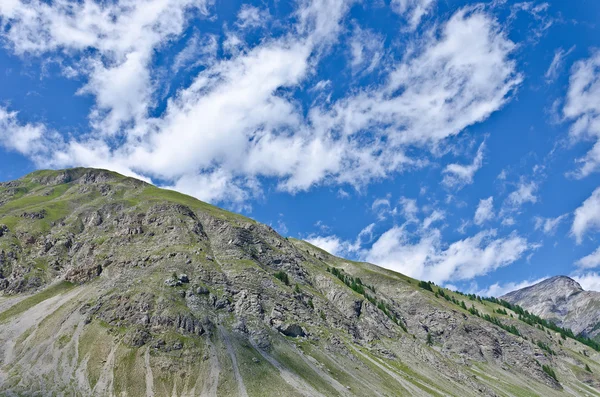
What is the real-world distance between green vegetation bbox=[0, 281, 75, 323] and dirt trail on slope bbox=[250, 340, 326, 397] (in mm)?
104470

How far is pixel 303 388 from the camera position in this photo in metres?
124

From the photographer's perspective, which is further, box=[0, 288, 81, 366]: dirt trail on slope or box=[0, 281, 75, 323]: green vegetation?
box=[0, 281, 75, 323]: green vegetation

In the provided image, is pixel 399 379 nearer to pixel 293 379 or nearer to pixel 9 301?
pixel 293 379

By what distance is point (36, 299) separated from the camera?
575ft

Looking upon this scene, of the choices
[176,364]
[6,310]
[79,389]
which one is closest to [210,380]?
[176,364]

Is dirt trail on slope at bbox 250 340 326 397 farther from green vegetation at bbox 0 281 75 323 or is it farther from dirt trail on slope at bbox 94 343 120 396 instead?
green vegetation at bbox 0 281 75 323

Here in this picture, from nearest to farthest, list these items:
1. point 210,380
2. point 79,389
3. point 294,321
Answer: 1. point 79,389
2. point 210,380
3. point 294,321

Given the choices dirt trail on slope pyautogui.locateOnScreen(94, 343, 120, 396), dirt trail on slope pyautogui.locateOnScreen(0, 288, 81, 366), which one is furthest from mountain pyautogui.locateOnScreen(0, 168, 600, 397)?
dirt trail on slope pyautogui.locateOnScreen(0, 288, 81, 366)

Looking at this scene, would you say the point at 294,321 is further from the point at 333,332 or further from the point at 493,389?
the point at 493,389

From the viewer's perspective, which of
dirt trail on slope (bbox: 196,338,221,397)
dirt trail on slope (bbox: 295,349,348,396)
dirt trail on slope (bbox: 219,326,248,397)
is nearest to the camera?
dirt trail on slope (bbox: 196,338,221,397)

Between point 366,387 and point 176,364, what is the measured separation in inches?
2548

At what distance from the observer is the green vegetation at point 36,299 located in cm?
16238

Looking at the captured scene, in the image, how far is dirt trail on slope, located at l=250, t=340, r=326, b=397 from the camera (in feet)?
403

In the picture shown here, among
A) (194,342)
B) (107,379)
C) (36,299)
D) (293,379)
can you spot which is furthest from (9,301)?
(293,379)
